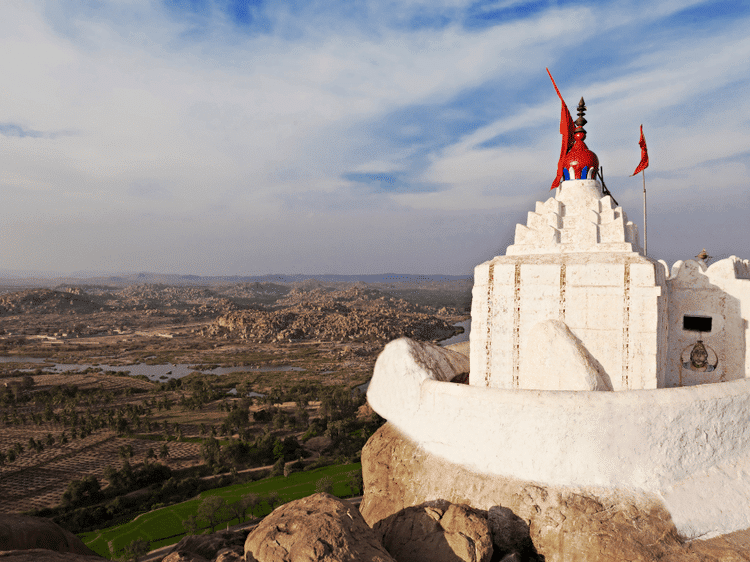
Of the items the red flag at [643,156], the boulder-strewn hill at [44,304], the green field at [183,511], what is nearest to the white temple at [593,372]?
the red flag at [643,156]

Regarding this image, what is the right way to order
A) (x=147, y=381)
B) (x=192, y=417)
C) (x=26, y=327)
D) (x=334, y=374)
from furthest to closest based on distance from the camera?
(x=26, y=327)
(x=334, y=374)
(x=147, y=381)
(x=192, y=417)

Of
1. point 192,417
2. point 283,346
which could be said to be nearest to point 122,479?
point 192,417

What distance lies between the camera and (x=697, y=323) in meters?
13.1

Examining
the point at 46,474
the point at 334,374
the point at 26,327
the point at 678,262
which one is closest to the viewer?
the point at 678,262

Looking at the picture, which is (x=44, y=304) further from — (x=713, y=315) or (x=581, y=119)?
(x=713, y=315)

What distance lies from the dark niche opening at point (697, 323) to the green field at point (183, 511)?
726 inches

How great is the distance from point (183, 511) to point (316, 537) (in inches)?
757

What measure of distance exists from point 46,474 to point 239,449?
44.3 feet

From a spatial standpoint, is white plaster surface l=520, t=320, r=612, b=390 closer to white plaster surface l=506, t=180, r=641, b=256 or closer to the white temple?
the white temple

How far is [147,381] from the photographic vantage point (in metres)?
61.1

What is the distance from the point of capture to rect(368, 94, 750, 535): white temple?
405 inches

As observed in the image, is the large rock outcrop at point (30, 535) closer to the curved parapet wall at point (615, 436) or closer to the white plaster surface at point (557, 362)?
the curved parapet wall at point (615, 436)

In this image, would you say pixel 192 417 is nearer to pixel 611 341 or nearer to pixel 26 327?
pixel 611 341

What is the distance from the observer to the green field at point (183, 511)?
2138 cm
